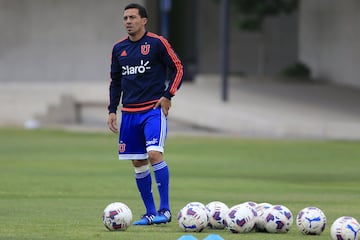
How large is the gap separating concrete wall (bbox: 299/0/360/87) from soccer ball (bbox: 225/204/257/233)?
35.0 metres

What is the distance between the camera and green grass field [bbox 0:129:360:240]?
12.6m

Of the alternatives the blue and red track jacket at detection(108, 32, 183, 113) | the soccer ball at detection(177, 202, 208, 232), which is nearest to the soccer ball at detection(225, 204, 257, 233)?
the soccer ball at detection(177, 202, 208, 232)

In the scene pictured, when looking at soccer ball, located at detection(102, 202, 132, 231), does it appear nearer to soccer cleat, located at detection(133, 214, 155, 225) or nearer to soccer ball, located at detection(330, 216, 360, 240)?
soccer cleat, located at detection(133, 214, 155, 225)

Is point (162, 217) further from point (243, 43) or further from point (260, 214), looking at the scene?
point (243, 43)

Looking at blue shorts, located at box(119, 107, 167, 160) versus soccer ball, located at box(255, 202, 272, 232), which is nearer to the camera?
soccer ball, located at box(255, 202, 272, 232)

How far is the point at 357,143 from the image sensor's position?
33.9 meters

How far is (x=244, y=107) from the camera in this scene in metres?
40.6

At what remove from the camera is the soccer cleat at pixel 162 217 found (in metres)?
12.7

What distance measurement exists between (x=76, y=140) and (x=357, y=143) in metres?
8.87

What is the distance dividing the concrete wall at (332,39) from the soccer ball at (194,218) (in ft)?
Answer: 115

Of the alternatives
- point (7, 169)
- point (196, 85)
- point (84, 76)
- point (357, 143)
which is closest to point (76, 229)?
point (7, 169)

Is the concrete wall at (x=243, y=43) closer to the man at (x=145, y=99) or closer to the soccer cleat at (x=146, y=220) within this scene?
the man at (x=145, y=99)

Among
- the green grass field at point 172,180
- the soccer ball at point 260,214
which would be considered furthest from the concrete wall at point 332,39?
the soccer ball at point 260,214

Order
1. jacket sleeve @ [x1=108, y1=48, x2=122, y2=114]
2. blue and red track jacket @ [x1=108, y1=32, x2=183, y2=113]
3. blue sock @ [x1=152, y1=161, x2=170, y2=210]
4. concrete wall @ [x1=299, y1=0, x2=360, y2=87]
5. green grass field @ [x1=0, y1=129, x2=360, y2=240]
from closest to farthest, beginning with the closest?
green grass field @ [x1=0, y1=129, x2=360, y2=240]
blue sock @ [x1=152, y1=161, x2=170, y2=210]
blue and red track jacket @ [x1=108, y1=32, x2=183, y2=113]
jacket sleeve @ [x1=108, y1=48, x2=122, y2=114]
concrete wall @ [x1=299, y1=0, x2=360, y2=87]
